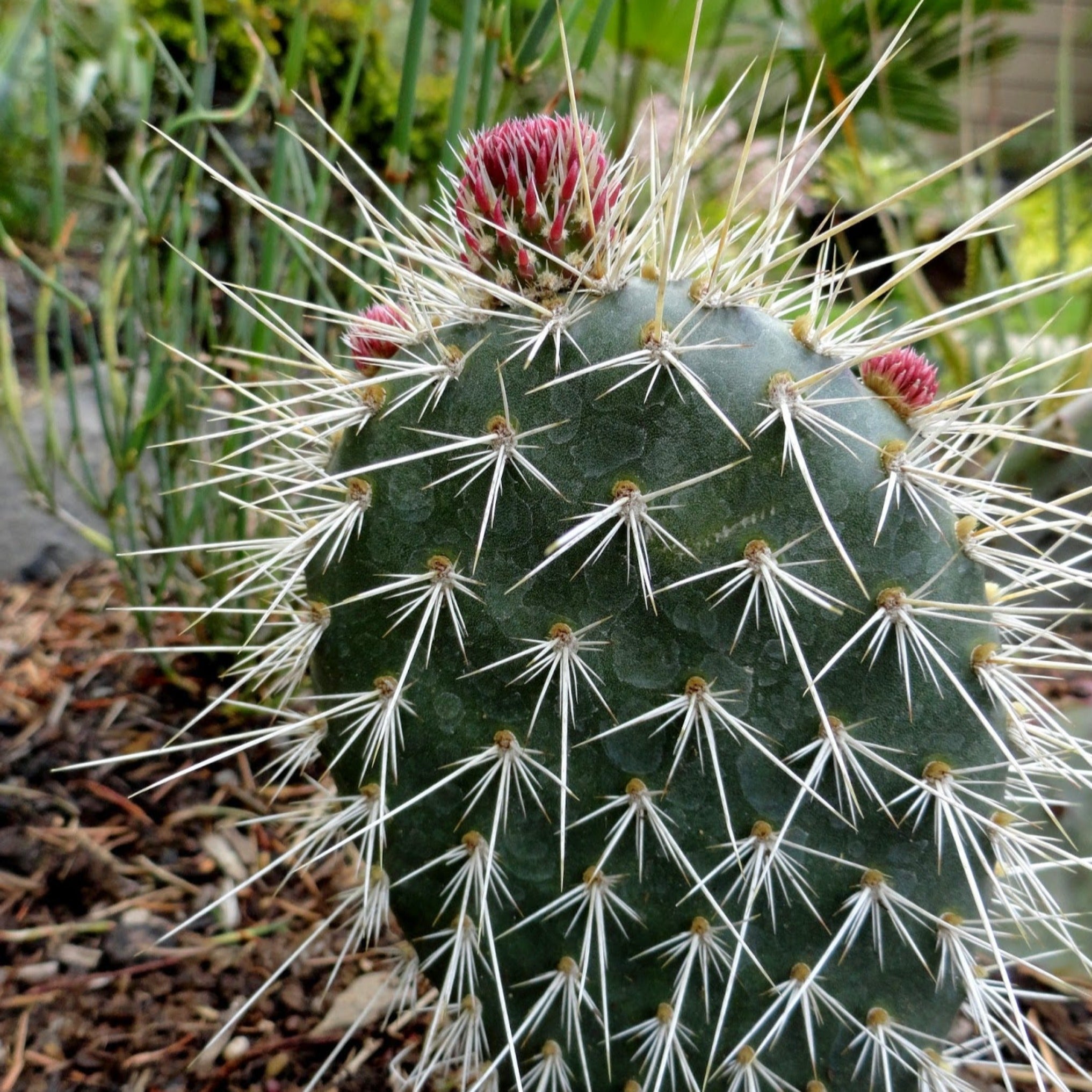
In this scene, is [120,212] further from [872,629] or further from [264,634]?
[872,629]

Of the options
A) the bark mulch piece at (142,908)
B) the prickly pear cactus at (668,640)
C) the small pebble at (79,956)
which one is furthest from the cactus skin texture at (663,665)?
the small pebble at (79,956)

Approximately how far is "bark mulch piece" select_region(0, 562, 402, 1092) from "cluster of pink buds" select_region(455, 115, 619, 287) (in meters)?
0.60

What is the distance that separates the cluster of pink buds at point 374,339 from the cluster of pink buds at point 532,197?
10 centimetres

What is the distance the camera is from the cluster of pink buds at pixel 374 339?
87 cm

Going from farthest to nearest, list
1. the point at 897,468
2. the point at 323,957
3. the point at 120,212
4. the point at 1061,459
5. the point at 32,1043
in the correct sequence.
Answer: the point at 120,212 < the point at 1061,459 < the point at 323,957 < the point at 32,1043 < the point at 897,468

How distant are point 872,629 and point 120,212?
6.38 feet

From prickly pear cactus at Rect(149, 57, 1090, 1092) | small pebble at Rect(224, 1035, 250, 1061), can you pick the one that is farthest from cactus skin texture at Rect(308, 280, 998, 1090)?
small pebble at Rect(224, 1035, 250, 1061)

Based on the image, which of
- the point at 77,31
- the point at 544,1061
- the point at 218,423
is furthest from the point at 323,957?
the point at 77,31

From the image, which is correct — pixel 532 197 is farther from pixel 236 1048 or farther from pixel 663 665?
pixel 236 1048

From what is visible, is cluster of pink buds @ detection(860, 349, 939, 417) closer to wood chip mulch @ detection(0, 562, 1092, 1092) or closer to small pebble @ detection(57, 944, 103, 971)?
wood chip mulch @ detection(0, 562, 1092, 1092)

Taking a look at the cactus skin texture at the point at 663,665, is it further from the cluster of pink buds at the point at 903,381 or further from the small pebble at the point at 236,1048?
the small pebble at the point at 236,1048

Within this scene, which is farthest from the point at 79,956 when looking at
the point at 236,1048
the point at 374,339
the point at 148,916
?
the point at 374,339

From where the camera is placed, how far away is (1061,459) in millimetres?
1533

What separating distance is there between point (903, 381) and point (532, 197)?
35 cm
